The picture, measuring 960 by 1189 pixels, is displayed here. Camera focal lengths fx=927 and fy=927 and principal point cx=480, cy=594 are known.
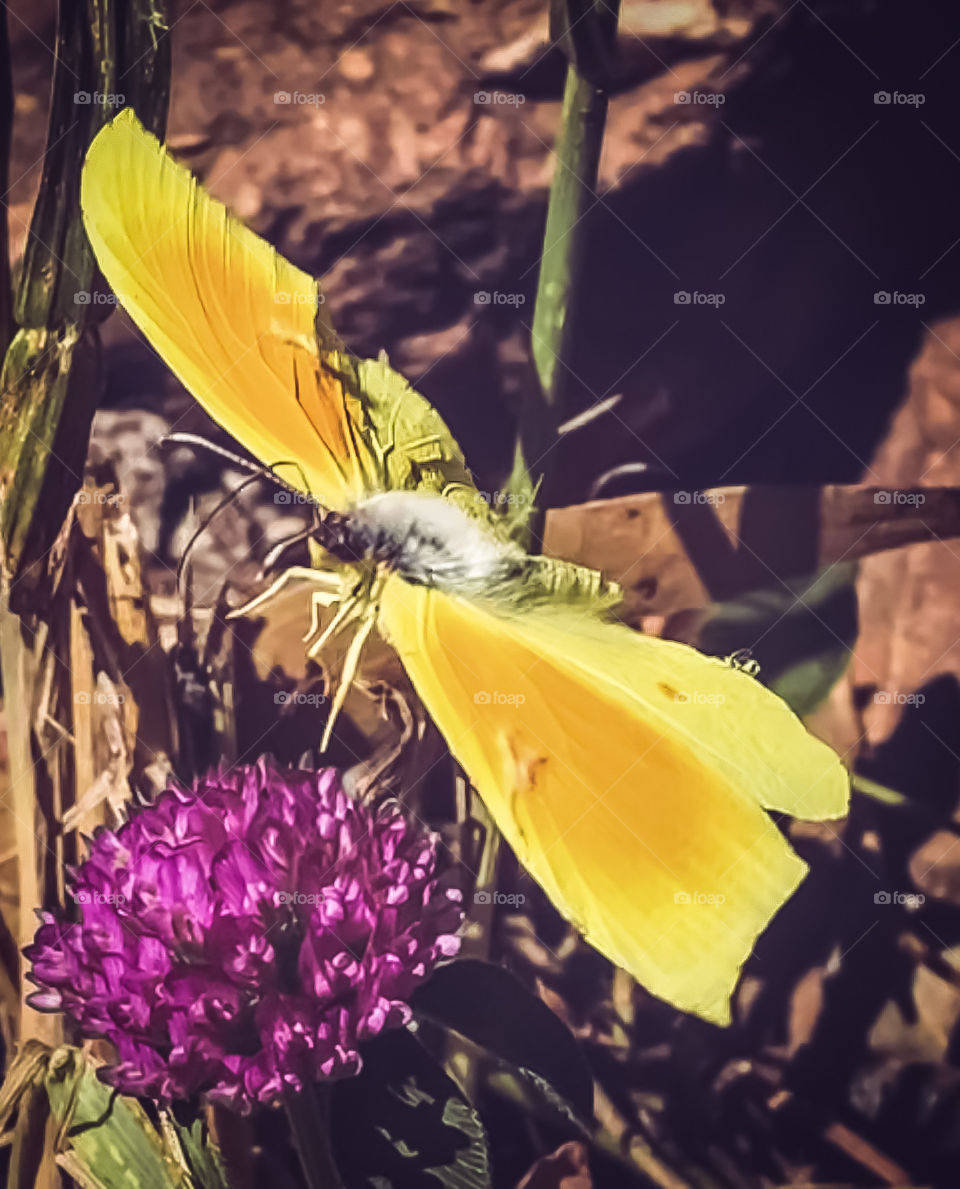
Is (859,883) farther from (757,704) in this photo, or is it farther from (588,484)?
(588,484)

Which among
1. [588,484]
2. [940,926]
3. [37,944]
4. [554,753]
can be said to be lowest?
[37,944]

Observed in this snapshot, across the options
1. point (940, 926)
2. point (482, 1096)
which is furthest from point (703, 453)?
point (482, 1096)
